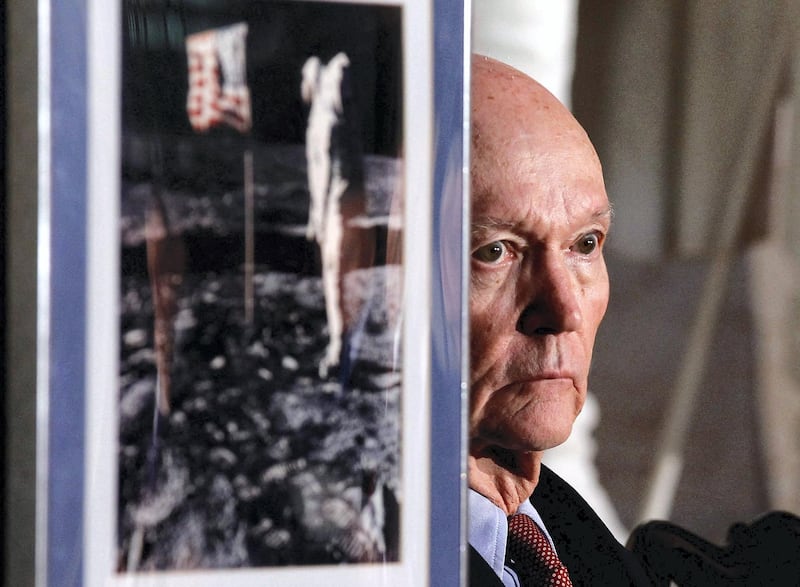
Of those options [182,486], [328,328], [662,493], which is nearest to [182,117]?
[328,328]

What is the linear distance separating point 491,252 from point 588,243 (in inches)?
4.8

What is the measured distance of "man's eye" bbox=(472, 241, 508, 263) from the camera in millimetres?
923

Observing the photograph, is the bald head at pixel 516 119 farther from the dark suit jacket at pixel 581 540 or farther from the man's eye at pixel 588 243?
the dark suit jacket at pixel 581 540

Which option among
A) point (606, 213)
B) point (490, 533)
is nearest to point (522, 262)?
point (606, 213)

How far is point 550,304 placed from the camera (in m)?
0.94

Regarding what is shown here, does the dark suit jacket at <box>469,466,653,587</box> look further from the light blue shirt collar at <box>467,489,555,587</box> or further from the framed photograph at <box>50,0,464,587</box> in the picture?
the framed photograph at <box>50,0,464,587</box>

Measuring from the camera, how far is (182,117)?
798 millimetres

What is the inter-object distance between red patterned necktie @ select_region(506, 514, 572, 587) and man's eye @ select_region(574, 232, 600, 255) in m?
0.30

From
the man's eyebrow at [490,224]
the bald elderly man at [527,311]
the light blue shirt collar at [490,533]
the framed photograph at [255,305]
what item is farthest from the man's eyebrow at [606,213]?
the light blue shirt collar at [490,533]

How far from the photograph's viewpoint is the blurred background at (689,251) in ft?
3.21

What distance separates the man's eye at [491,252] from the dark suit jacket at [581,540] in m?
0.25

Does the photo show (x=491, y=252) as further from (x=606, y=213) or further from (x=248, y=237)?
(x=248, y=237)

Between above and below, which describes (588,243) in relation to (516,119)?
below

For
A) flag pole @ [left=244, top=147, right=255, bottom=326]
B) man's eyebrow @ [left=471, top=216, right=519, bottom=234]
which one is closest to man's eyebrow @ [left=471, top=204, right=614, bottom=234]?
man's eyebrow @ [left=471, top=216, right=519, bottom=234]
